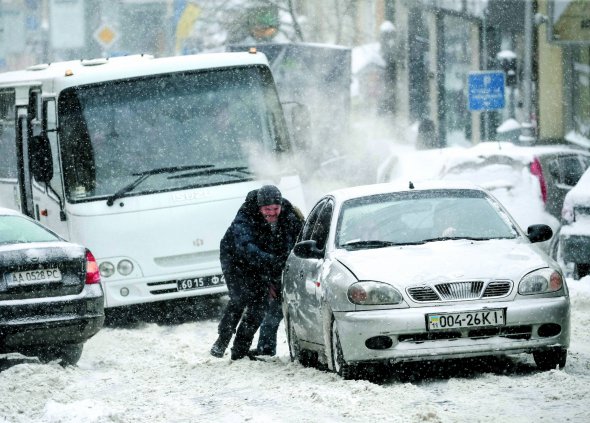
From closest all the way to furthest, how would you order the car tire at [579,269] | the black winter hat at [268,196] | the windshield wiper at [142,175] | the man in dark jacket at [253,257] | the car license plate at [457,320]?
the car license plate at [457,320] < the black winter hat at [268,196] < the man in dark jacket at [253,257] < the windshield wiper at [142,175] < the car tire at [579,269]

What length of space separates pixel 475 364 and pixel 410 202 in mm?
1295

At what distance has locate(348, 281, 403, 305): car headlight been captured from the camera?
9875mm

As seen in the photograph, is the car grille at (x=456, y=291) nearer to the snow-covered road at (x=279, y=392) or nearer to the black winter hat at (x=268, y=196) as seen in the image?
the snow-covered road at (x=279, y=392)

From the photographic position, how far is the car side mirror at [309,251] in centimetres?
1098

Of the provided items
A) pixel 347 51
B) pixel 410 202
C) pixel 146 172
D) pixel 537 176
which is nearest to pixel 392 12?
pixel 347 51

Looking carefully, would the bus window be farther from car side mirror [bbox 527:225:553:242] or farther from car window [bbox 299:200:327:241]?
car side mirror [bbox 527:225:553:242]

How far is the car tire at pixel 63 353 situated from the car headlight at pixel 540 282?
178 inches

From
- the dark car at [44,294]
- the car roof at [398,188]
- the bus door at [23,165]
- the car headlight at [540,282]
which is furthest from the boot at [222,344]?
the bus door at [23,165]

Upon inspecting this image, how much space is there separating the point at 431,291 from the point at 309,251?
54.2 inches

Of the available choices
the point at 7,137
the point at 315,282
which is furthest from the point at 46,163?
the point at 315,282

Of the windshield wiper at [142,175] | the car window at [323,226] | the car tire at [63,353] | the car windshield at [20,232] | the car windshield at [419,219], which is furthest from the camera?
the windshield wiper at [142,175]

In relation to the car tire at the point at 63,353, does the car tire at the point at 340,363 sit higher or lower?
higher

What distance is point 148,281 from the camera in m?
16.4

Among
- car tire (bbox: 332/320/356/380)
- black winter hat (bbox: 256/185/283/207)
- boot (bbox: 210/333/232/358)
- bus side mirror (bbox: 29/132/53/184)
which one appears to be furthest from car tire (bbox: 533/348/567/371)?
bus side mirror (bbox: 29/132/53/184)
